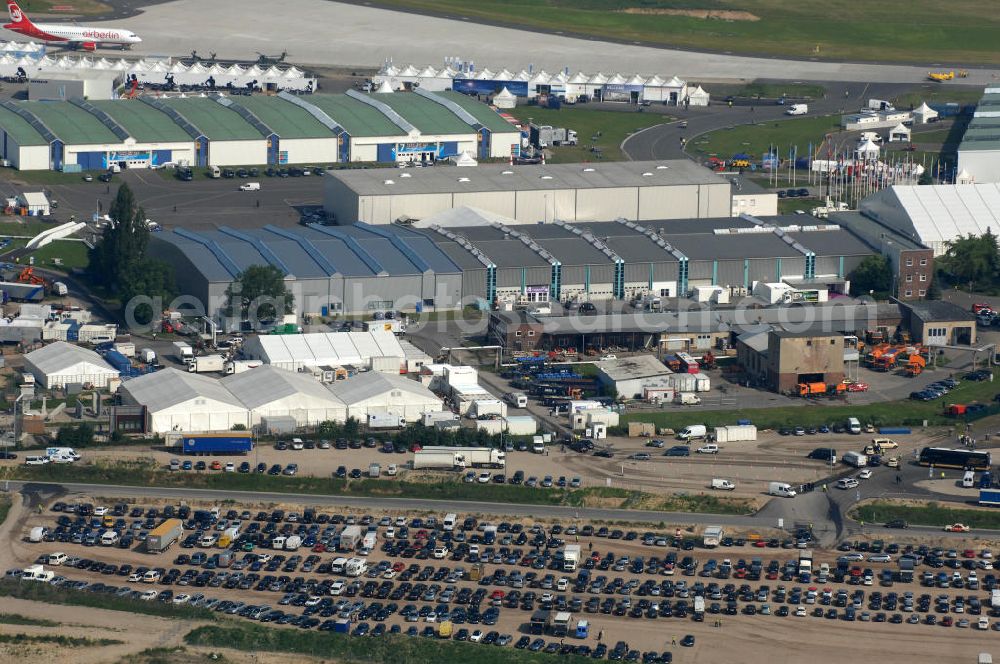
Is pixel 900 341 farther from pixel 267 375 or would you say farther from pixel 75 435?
pixel 75 435

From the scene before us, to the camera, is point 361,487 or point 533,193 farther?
point 533,193

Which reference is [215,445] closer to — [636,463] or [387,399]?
[387,399]

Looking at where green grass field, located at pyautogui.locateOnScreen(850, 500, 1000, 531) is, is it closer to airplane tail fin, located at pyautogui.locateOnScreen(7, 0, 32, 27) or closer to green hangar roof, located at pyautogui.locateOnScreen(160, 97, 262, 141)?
green hangar roof, located at pyautogui.locateOnScreen(160, 97, 262, 141)

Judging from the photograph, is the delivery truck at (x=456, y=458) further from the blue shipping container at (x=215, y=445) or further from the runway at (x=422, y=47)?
the runway at (x=422, y=47)

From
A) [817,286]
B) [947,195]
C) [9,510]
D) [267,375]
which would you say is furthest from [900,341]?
[9,510]

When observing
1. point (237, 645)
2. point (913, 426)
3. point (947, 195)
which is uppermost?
point (947, 195)

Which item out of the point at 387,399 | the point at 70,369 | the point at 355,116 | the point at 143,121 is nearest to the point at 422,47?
the point at 355,116

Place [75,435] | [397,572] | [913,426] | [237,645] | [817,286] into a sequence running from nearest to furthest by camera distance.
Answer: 1. [237,645]
2. [397,572]
3. [75,435]
4. [913,426]
5. [817,286]
